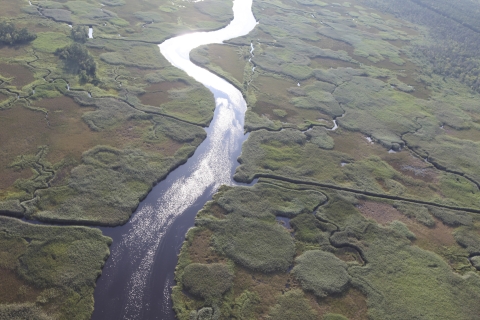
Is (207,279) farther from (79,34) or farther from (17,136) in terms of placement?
(79,34)

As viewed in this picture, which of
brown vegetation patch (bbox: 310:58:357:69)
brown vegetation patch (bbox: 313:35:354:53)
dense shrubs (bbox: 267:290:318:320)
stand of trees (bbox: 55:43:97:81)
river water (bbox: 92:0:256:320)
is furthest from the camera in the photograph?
brown vegetation patch (bbox: 313:35:354:53)

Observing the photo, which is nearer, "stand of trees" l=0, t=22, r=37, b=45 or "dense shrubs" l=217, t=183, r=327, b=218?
"dense shrubs" l=217, t=183, r=327, b=218

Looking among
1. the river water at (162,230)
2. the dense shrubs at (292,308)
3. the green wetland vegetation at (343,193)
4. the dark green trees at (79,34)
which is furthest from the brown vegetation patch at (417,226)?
the dark green trees at (79,34)

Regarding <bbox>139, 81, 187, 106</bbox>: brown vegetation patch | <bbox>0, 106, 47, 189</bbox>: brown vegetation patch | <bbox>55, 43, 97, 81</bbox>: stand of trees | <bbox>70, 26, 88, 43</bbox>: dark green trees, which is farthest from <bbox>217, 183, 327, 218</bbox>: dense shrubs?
<bbox>70, 26, 88, 43</bbox>: dark green trees

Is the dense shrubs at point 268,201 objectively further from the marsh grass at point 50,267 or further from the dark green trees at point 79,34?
the dark green trees at point 79,34

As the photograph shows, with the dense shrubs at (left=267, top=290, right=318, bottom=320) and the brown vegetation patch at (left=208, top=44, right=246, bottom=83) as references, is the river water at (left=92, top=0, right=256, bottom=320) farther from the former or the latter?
the brown vegetation patch at (left=208, top=44, right=246, bottom=83)

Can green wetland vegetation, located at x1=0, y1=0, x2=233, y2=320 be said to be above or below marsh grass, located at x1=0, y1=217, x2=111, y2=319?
above
